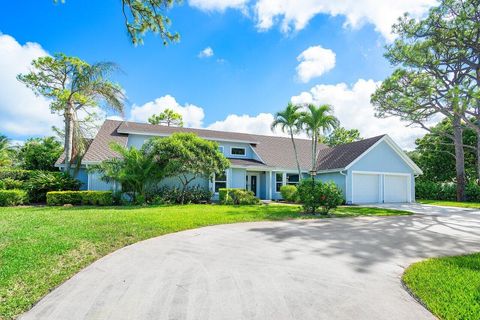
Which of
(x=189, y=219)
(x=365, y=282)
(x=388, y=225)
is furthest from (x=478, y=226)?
(x=189, y=219)

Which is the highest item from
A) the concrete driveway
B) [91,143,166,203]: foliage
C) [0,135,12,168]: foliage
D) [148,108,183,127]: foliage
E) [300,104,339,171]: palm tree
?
[148,108,183,127]: foliage

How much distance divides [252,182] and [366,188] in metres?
8.61

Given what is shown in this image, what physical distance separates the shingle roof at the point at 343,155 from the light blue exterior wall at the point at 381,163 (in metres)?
0.48

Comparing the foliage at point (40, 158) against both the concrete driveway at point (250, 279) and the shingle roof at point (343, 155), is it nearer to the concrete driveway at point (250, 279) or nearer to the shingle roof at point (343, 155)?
the concrete driveway at point (250, 279)

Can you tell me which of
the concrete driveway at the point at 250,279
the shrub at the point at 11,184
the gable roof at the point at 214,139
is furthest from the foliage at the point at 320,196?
the shrub at the point at 11,184

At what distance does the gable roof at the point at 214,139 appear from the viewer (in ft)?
63.9

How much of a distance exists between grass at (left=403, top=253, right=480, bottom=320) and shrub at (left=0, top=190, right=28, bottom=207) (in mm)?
17929

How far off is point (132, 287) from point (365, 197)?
19649mm

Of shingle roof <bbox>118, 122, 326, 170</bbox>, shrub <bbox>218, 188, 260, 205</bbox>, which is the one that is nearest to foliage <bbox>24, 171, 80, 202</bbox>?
shingle roof <bbox>118, 122, 326, 170</bbox>

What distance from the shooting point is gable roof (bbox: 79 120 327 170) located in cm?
1948

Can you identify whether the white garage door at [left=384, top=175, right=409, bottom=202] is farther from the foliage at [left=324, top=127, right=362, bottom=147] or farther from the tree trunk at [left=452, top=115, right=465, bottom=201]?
the foliage at [left=324, top=127, right=362, bottom=147]

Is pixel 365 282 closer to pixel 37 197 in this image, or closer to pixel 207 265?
pixel 207 265

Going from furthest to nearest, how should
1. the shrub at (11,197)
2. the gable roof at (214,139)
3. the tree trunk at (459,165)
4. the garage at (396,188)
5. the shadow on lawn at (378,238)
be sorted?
1. the tree trunk at (459,165)
2. the garage at (396,188)
3. the gable roof at (214,139)
4. the shrub at (11,197)
5. the shadow on lawn at (378,238)

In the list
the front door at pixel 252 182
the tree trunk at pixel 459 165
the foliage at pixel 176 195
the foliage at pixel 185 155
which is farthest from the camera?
the tree trunk at pixel 459 165
